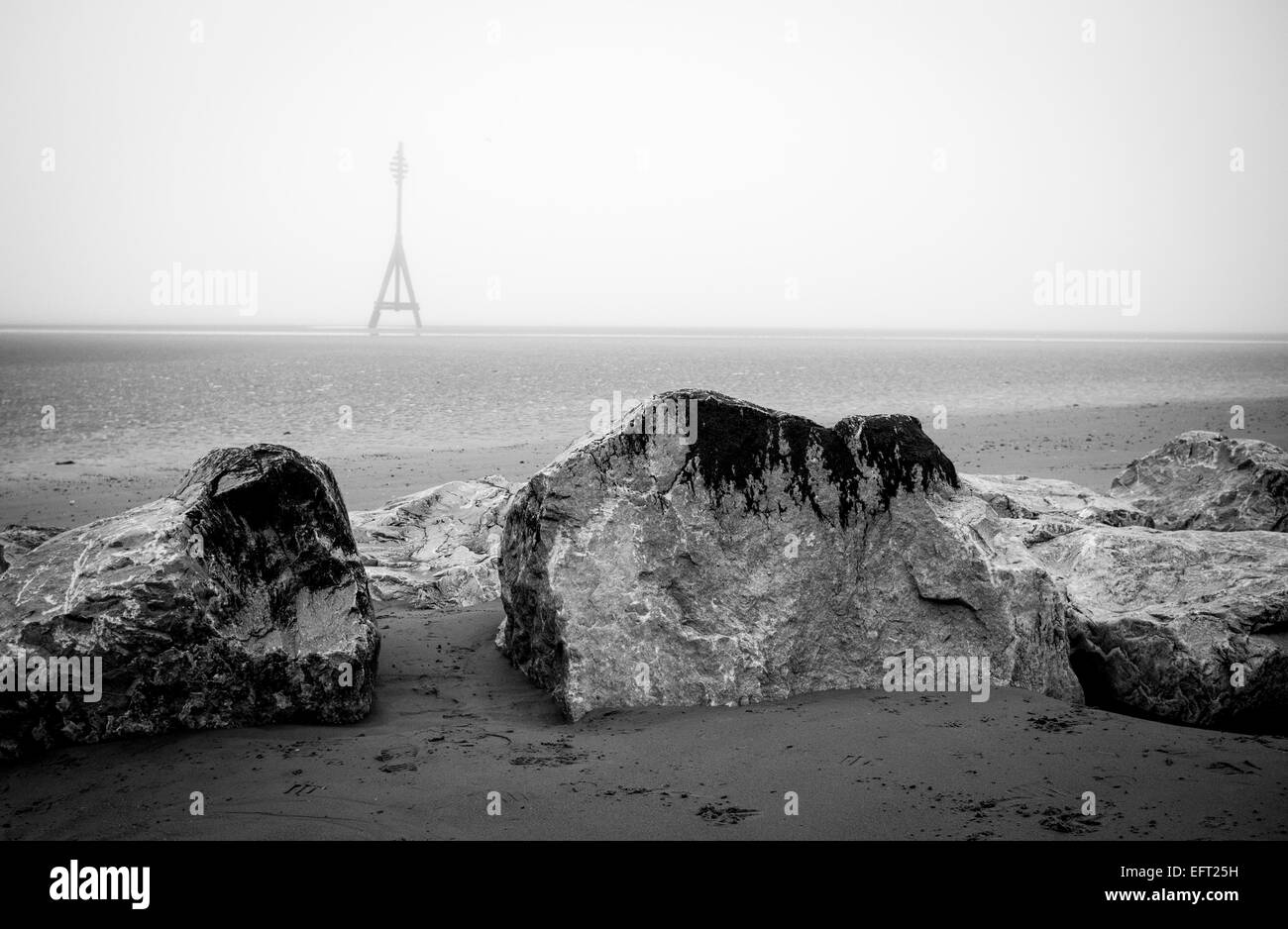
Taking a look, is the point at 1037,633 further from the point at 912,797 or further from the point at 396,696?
→ the point at 396,696

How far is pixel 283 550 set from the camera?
17.9 feet

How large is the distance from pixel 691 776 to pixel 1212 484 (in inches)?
310

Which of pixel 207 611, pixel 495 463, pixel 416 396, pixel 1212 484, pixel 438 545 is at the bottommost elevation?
pixel 438 545

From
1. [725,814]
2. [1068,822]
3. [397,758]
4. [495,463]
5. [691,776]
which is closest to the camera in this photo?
[1068,822]

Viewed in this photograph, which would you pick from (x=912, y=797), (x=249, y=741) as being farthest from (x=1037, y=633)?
(x=249, y=741)

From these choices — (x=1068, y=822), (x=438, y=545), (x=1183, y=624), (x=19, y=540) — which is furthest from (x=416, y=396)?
(x=1068, y=822)

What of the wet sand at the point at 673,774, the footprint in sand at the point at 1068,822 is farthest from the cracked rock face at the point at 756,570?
the footprint in sand at the point at 1068,822

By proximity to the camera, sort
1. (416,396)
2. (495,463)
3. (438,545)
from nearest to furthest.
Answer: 1. (438,545)
2. (495,463)
3. (416,396)

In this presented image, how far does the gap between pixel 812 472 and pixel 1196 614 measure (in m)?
2.42

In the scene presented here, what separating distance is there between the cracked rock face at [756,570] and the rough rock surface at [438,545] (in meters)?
2.27

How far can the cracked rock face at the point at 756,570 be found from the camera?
17.5 feet

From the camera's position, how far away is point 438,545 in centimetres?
941

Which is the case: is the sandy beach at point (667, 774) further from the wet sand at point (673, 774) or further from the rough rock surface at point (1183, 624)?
the rough rock surface at point (1183, 624)

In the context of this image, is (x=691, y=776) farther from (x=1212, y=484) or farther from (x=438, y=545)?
(x=1212, y=484)
